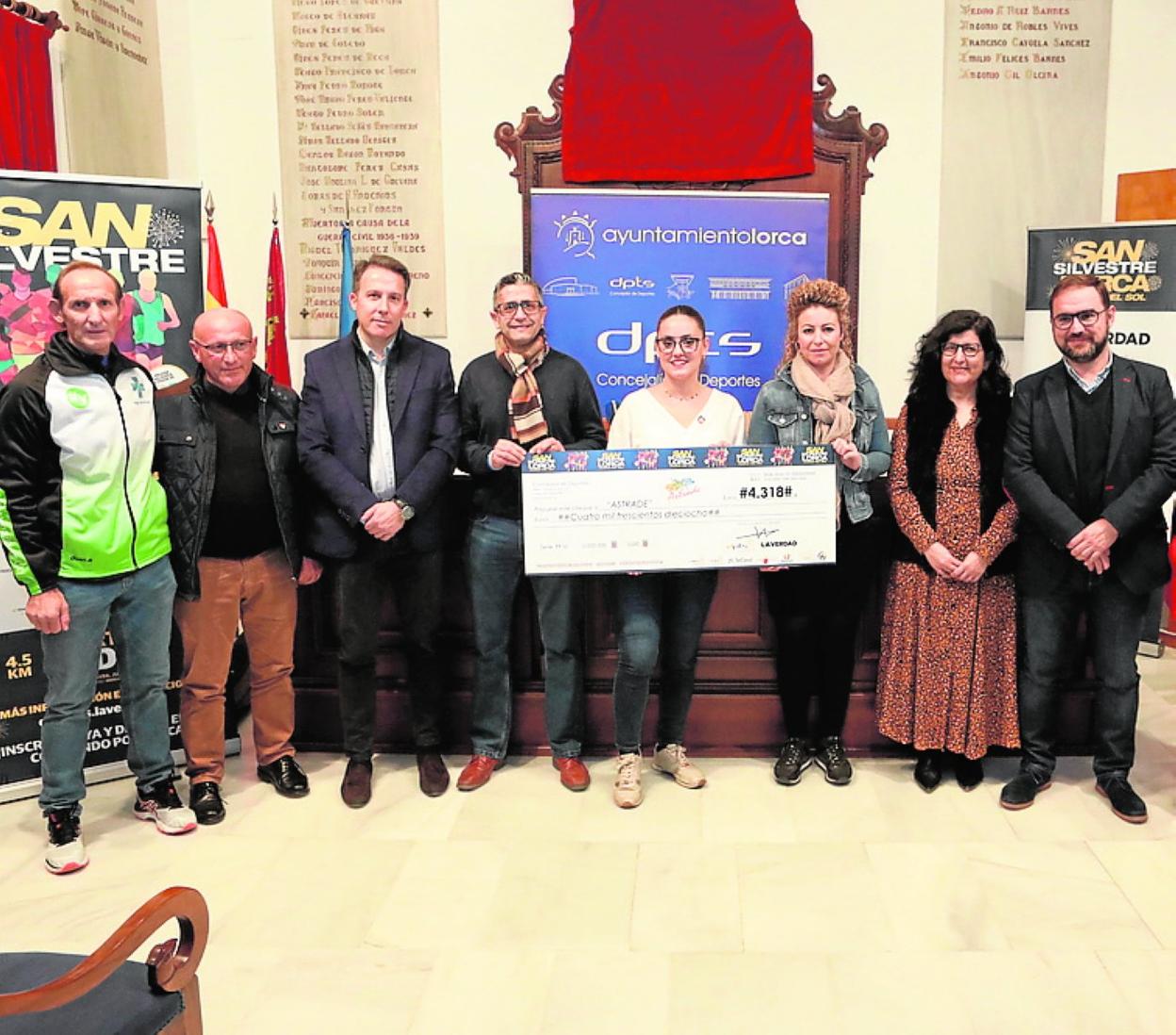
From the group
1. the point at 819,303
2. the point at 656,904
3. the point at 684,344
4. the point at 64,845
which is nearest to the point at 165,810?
the point at 64,845

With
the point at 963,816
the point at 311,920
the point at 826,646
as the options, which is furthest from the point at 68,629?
the point at 963,816

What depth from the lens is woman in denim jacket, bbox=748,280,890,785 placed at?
9.78 ft

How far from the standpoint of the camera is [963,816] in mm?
2984

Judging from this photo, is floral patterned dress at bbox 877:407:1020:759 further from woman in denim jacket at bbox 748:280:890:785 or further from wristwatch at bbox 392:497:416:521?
wristwatch at bbox 392:497:416:521

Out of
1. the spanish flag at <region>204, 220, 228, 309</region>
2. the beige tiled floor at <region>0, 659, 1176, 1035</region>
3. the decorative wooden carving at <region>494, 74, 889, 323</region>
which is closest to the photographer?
the beige tiled floor at <region>0, 659, 1176, 1035</region>

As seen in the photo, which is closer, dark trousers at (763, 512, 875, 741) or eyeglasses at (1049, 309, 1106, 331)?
eyeglasses at (1049, 309, 1106, 331)

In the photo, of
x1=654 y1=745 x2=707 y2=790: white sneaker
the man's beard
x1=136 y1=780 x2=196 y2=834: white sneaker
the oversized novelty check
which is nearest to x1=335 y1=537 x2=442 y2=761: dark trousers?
the oversized novelty check

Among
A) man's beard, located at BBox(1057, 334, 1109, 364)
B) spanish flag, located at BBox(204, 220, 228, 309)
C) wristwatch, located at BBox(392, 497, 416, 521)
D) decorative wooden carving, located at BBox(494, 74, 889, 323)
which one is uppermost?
decorative wooden carving, located at BBox(494, 74, 889, 323)

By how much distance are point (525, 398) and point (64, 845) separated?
1763mm

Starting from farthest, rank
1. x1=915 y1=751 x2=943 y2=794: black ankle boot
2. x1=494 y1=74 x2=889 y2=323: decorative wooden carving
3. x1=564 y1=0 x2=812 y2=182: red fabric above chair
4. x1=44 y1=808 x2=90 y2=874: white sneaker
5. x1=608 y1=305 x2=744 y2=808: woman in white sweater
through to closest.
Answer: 1. x1=494 y1=74 x2=889 y2=323: decorative wooden carving
2. x1=564 y1=0 x2=812 y2=182: red fabric above chair
3. x1=915 y1=751 x2=943 y2=794: black ankle boot
4. x1=608 y1=305 x2=744 y2=808: woman in white sweater
5. x1=44 y1=808 x2=90 y2=874: white sneaker

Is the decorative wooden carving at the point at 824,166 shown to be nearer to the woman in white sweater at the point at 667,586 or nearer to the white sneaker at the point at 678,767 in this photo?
the woman in white sweater at the point at 667,586

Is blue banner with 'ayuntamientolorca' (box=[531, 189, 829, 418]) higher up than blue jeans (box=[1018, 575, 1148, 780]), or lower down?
higher up

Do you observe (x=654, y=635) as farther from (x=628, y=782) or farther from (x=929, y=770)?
(x=929, y=770)

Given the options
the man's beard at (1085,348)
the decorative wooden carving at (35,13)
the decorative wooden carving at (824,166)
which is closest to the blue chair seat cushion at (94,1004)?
the man's beard at (1085,348)
